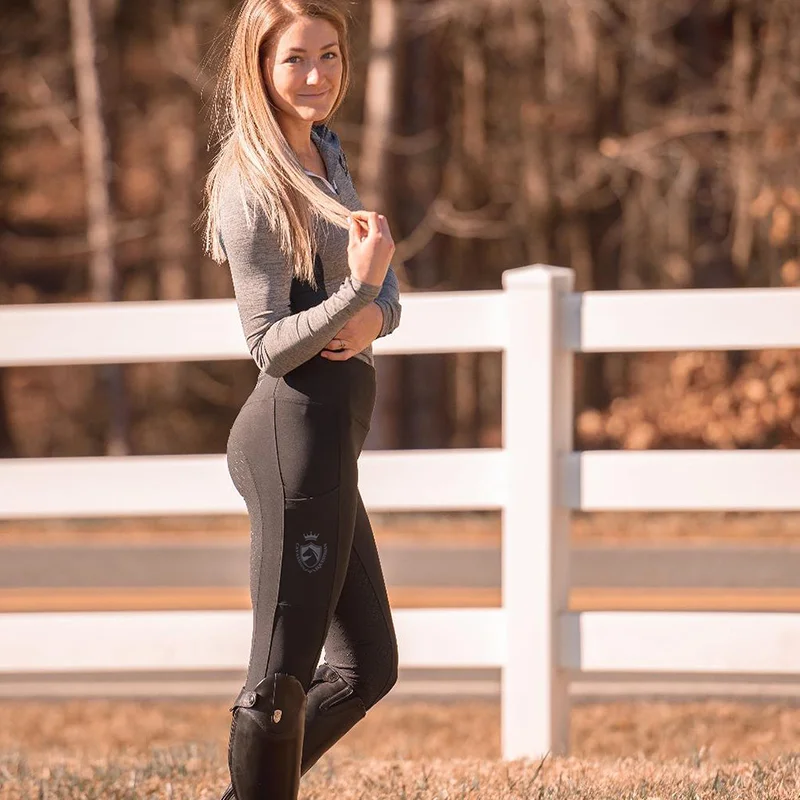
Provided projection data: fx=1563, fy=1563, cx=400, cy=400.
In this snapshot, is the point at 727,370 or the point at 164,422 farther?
the point at 164,422

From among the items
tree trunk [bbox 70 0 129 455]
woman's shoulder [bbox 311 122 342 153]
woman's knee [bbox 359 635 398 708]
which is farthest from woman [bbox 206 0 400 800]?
tree trunk [bbox 70 0 129 455]

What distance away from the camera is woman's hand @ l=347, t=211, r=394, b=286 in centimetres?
289

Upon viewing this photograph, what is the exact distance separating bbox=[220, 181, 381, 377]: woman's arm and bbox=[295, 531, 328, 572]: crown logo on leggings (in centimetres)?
32

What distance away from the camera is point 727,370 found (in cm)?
1437

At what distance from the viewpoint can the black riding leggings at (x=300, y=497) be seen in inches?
117

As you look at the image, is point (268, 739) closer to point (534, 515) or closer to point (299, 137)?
point (299, 137)

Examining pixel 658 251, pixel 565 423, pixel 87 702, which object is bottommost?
pixel 87 702

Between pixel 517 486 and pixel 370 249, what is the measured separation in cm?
179

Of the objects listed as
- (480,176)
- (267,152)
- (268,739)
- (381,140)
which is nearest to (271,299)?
(267,152)

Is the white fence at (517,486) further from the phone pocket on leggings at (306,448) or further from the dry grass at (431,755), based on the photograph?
the phone pocket on leggings at (306,448)

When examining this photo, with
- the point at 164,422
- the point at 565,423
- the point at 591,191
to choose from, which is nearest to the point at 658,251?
the point at 591,191

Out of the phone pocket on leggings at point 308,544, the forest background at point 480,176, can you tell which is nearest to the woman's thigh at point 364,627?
the phone pocket on leggings at point 308,544

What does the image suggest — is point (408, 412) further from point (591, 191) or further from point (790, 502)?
point (790, 502)

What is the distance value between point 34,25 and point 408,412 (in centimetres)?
668
